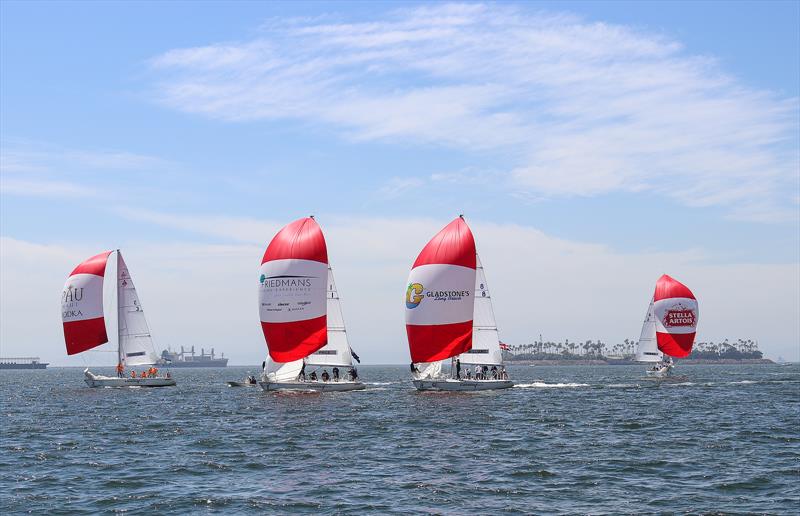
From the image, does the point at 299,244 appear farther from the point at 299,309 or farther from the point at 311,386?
the point at 311,386

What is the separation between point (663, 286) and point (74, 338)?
212 feet

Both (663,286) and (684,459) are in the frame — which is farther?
(663,286)

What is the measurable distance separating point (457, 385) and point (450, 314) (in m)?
5.05

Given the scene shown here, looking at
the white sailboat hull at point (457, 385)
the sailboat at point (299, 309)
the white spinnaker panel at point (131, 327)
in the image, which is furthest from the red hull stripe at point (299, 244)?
the white spinnaker panel at point (131, 327)

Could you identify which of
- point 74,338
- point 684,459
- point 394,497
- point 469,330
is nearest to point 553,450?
point 684,459

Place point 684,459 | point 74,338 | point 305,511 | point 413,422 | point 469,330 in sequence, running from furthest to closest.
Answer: point 74,338 → point 469,330 → point 413,422 → point 684,459 → point 305,511

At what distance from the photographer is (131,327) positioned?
83.9 meters

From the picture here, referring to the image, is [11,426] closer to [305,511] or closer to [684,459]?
[305,511]

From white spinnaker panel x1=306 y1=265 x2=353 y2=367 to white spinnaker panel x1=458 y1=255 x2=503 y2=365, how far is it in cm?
856

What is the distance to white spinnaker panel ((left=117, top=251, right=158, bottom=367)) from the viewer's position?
275ft

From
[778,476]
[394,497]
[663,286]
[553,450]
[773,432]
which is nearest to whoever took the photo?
[394,497]

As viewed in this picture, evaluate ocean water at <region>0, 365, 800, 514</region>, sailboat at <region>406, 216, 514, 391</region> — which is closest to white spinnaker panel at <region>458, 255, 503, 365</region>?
sailboat at <region>406, 216, 514, 391</region>

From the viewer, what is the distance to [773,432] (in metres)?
42.6

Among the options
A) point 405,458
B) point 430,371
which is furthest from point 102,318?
point 405,458
